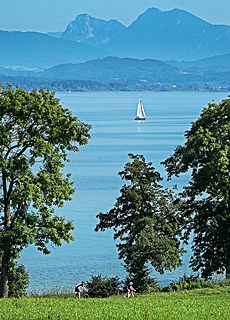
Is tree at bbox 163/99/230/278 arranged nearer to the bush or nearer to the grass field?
the grass field

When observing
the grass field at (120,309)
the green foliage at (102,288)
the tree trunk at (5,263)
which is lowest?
the grass field at (120,309)

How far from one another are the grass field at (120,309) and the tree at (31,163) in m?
3.51

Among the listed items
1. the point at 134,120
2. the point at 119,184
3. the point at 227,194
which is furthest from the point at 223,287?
the point at 134,120

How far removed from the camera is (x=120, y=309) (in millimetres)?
15867

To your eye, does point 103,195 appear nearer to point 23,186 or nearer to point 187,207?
point 187,207

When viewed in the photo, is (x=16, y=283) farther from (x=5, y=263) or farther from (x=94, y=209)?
(x=94, y=209)

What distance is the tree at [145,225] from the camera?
78.7ft

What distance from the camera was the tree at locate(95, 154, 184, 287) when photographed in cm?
2398

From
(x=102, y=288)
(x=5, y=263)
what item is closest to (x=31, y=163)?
(x=5, y=263)

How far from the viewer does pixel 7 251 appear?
21.8 metres

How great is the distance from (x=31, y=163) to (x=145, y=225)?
6087 mm

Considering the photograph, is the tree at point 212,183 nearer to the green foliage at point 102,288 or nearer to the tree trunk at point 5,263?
the green foliage at point 102,288

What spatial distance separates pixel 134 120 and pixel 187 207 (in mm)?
132141

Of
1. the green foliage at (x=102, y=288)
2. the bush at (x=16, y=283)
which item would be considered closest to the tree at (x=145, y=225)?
the green foliage at (x=102, y=288)
